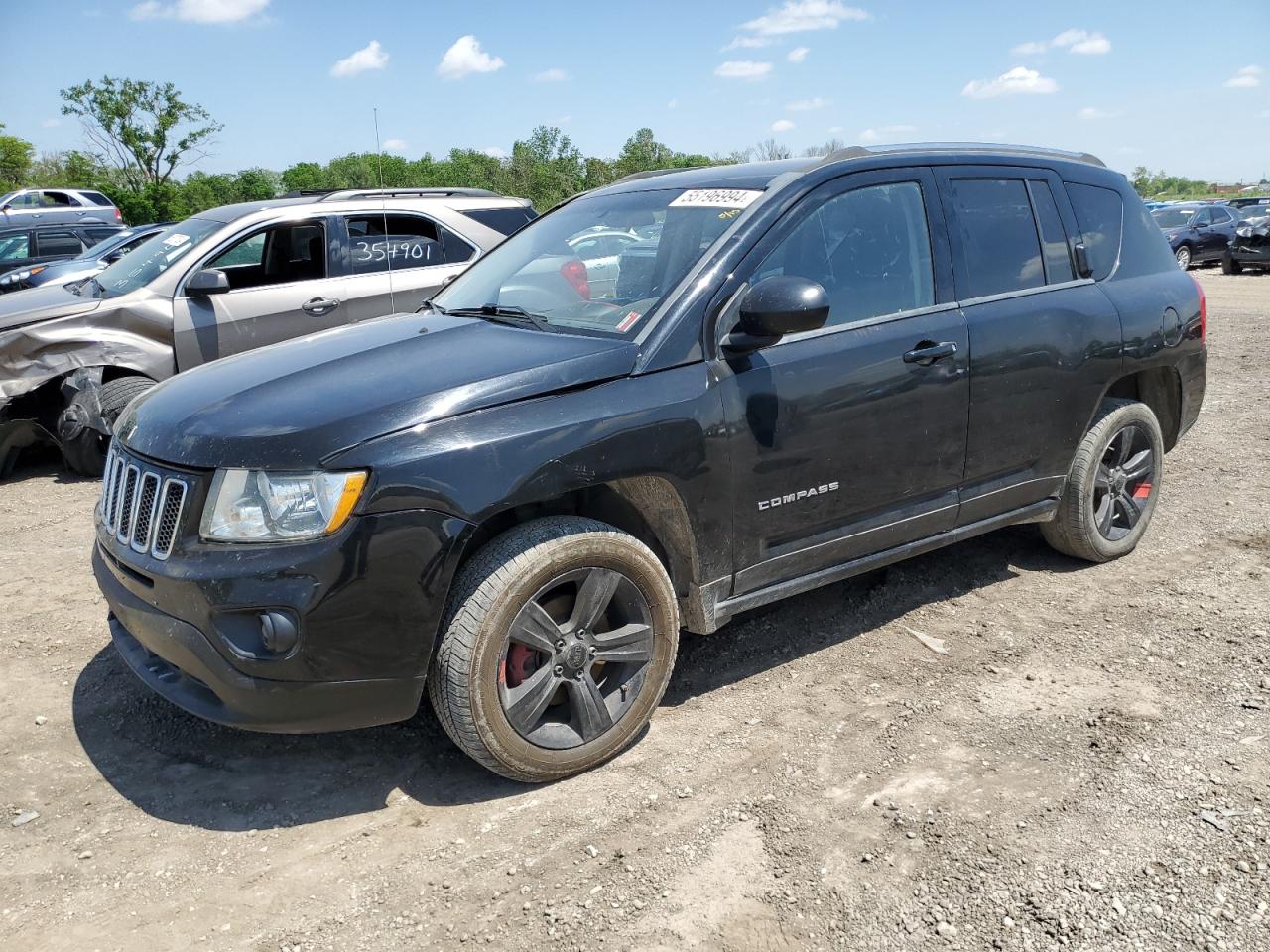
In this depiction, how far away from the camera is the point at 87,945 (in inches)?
99.5

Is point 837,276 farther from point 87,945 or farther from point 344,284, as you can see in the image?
point 344,284

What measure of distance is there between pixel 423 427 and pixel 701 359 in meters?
0.96

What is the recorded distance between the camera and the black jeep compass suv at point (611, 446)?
9.22 feet

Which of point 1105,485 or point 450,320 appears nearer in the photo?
point 450,320

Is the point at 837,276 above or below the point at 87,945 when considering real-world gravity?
above

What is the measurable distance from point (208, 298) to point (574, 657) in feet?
17.2

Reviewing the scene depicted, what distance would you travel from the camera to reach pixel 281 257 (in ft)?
24.3

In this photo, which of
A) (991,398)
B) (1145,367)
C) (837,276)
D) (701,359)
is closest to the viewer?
(701,359)

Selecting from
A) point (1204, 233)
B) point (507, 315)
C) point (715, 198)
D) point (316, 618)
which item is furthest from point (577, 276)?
point (1204, 233)

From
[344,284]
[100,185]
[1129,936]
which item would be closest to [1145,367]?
[1129,936]

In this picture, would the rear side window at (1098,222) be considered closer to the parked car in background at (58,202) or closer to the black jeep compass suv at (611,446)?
the black jeep compass suv at (611,446)

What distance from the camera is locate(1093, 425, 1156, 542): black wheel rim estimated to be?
15.7ft

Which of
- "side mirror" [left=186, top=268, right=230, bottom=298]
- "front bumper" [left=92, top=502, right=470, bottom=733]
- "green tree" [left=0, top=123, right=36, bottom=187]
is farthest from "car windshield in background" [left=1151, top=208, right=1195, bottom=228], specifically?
"green tree" [left=0, top=123, right=36, bottom=187]

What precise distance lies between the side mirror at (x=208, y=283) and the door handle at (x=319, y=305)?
0.54 m
